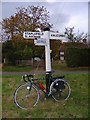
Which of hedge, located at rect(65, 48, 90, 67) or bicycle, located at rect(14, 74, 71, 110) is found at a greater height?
hedge, located at rect(65, 48, 90, 67)

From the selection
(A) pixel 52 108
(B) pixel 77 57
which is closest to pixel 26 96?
(A) pixel 52 108

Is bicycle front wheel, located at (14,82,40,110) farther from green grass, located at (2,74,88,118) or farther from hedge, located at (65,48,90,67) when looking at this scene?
hedge, located at (65,48,90,67)

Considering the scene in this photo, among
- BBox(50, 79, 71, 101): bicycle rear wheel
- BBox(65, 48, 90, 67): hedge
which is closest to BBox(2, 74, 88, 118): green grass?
BBox(50, 79, 71, 101): bicycle rear wheel

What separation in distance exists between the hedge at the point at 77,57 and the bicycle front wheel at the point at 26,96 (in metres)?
12.4

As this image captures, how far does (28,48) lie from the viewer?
16.6m

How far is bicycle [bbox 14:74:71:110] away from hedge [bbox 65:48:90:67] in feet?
39.6

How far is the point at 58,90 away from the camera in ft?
15.8

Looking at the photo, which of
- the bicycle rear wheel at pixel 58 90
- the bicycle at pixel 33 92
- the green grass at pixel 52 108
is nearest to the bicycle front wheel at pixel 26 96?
the bicycle at pixel 33 92

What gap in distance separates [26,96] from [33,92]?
0.60ft

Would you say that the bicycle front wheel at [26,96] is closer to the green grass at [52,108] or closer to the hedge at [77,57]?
the green grass at [52,108]

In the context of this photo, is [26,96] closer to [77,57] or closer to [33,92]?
[33,92]

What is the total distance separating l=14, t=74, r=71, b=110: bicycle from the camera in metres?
4.50

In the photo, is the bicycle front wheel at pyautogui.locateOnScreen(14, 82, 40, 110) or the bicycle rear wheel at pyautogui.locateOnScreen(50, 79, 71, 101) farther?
the bicycle rear wheel at pyautogui.locateOnScreen(50, 79, 71, 101)

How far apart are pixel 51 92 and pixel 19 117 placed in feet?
3.63
